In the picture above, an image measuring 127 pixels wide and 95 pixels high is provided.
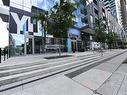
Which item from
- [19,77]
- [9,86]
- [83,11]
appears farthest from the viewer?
[83,11]

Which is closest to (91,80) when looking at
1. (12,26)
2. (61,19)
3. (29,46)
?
(61,19)

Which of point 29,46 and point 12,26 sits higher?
point 12,26

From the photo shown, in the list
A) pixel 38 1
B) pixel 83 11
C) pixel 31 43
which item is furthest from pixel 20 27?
pixel 83 11

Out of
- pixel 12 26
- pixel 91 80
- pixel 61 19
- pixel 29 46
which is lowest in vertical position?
pixel 91 80

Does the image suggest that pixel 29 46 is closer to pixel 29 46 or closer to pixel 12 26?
pixel 29 46

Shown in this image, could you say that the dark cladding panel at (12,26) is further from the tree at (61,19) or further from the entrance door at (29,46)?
the tree at (61,19)

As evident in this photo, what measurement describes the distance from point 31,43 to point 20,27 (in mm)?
3471

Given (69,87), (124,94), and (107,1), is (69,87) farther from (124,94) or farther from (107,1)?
(107,1)

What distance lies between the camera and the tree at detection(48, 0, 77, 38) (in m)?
21.8

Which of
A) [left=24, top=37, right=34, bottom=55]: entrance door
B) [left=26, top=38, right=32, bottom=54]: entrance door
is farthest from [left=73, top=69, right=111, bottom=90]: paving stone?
[left=26, top=38, right=32, bottom=54]: entrance door

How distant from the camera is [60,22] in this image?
21.9m

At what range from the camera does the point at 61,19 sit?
21906 millimetres

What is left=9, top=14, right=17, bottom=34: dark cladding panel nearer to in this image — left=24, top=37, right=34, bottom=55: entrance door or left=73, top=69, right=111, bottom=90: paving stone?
left=24, top=37, right=34, bottom=55: entrance door

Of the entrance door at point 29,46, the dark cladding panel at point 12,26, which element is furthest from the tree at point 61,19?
the entrance door at point 29,46
